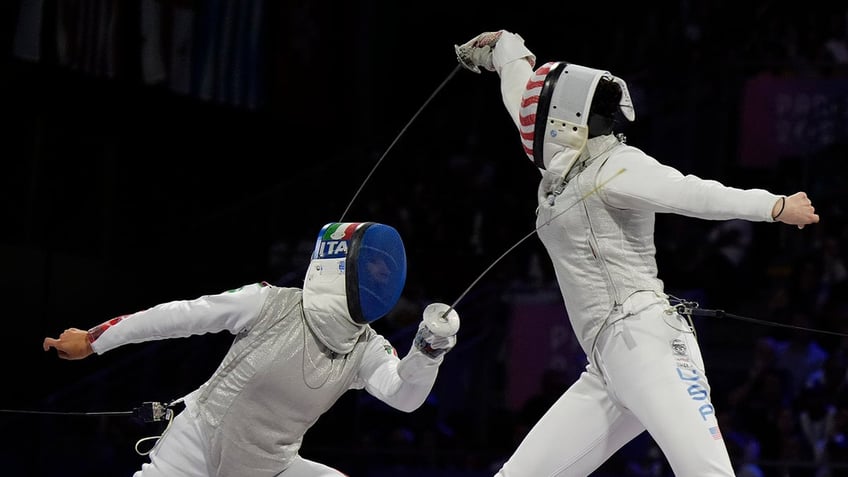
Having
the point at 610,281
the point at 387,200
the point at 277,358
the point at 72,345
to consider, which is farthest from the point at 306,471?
the point at 387,200

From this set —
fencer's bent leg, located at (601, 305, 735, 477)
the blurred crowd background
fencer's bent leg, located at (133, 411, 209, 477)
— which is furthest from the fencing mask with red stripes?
the blurred crowd background

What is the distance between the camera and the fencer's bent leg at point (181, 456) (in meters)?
2.56

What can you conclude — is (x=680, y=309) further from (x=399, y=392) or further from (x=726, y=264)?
(x=726, y=264)

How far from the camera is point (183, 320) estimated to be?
2.54m

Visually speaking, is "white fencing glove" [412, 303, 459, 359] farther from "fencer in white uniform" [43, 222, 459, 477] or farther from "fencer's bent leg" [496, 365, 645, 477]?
"fencer's bent leg" [496, 365, 645, 477]

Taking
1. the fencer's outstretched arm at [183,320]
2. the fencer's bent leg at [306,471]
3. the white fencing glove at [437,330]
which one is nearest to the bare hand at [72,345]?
the fencer's outstretched arm at [183,320]

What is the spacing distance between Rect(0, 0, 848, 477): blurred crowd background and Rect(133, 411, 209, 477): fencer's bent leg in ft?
5.35

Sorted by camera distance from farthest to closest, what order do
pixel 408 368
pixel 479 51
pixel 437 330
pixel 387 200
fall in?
pixel 387 200
pixel 479 51
pixel 408 368
pixel 437 330

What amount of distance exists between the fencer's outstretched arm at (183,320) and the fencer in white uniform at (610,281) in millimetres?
722

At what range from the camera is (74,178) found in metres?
6.51

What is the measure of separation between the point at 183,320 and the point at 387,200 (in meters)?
3.96

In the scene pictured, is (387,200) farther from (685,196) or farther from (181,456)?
(685,196)

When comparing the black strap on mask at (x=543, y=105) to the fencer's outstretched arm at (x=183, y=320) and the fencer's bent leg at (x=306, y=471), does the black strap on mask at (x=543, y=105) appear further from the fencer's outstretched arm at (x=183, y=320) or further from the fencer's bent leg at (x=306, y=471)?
the fencer's bent leg at (x=306, y=471)

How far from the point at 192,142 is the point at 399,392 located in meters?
4.99
